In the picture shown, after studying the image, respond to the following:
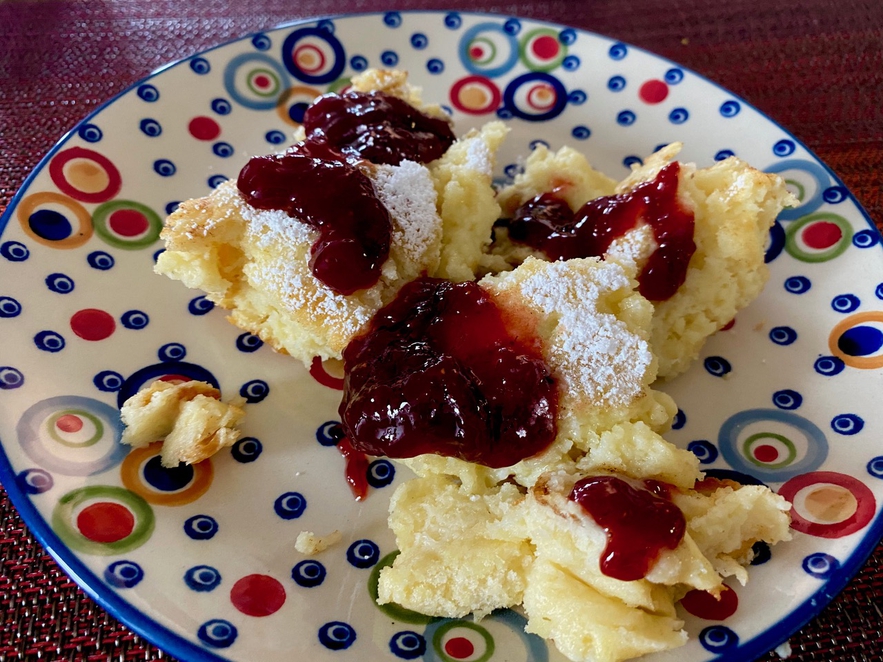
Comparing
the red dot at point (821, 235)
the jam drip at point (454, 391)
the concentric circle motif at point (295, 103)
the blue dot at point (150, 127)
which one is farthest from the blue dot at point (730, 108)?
the blue dot at point (150, 127)

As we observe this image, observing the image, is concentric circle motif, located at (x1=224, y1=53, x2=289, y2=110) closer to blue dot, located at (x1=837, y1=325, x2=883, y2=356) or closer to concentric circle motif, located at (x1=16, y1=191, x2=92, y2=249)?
concentric circle motif, located at (x1=16, y1=191, x2=92, y2=249)

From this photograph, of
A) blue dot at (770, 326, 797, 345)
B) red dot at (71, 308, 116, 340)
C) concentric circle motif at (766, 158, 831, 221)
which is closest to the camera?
red dot at (71, 308, 116, 340)

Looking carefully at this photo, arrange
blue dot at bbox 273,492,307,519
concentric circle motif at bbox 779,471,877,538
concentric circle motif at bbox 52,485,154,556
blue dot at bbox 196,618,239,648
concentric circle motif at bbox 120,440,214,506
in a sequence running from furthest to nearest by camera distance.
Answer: blue dot at bbox 273,492,307,519 → concentric circle motif at bbox 120,440,214,506 → concentric circle motif at bbox 779,471,877,538 → concentric circle motif at bbox 52,485,154,556 → blue dot at bbox 196,618,239,648

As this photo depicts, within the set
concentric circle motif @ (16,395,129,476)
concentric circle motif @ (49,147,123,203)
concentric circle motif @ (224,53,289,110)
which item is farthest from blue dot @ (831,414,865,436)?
concentric circle motif @ (49,147,123,203)

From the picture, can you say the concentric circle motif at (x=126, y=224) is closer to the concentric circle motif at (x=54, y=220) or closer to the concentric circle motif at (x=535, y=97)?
the concentric circle motif at (x=54, y=220)

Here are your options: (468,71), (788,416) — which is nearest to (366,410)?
(788,416)

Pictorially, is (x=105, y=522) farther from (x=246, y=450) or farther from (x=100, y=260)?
(x=100, y=260)

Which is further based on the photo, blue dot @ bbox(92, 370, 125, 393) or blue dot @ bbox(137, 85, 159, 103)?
blue dot @ bbox(137, 85, 159, 103)
